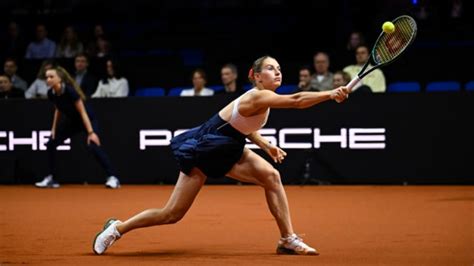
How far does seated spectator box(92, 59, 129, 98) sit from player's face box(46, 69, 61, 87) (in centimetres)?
176

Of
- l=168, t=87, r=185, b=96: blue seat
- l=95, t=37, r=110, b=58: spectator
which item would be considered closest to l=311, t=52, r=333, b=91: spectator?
l=168, t=87, r=185, b=96: blue seat

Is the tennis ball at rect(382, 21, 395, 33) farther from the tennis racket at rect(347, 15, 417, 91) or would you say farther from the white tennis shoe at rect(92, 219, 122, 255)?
the white tennis shoe at rect(92, 219, 122, 255)

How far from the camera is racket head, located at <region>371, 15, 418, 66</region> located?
6.26m

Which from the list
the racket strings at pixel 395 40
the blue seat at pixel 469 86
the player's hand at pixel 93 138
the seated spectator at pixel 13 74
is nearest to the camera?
the racket strings at pixel 395 40

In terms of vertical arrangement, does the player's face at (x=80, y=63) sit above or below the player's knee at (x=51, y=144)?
above

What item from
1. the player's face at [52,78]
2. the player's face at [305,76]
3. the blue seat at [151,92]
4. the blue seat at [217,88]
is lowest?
the blue seat at [151,92]

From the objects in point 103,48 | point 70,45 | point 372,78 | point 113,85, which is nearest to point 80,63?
point 113,85

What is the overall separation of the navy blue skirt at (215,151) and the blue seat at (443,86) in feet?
22.6

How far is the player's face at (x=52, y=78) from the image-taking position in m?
12.2

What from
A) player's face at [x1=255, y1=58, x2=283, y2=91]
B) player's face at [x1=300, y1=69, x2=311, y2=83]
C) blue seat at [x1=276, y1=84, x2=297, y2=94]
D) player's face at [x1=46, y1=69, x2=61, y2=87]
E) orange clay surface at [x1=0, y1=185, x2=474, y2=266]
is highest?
player's face at [x1=255, y1=58, x2=283, y2=91]

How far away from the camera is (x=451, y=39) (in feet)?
46.5

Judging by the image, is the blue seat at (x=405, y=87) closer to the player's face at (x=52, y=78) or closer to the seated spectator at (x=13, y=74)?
the player's face at (x=52, y=78)

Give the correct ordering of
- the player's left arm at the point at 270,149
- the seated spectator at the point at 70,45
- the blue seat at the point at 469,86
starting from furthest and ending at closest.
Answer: the seated spectator at the point at 70,45 → the blue seat at the point at 469,86 → the player's left arm at the point at 270,149

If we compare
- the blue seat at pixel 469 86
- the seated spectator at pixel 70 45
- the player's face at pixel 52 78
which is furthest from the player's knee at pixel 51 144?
the blue seat at pixel 469 86
